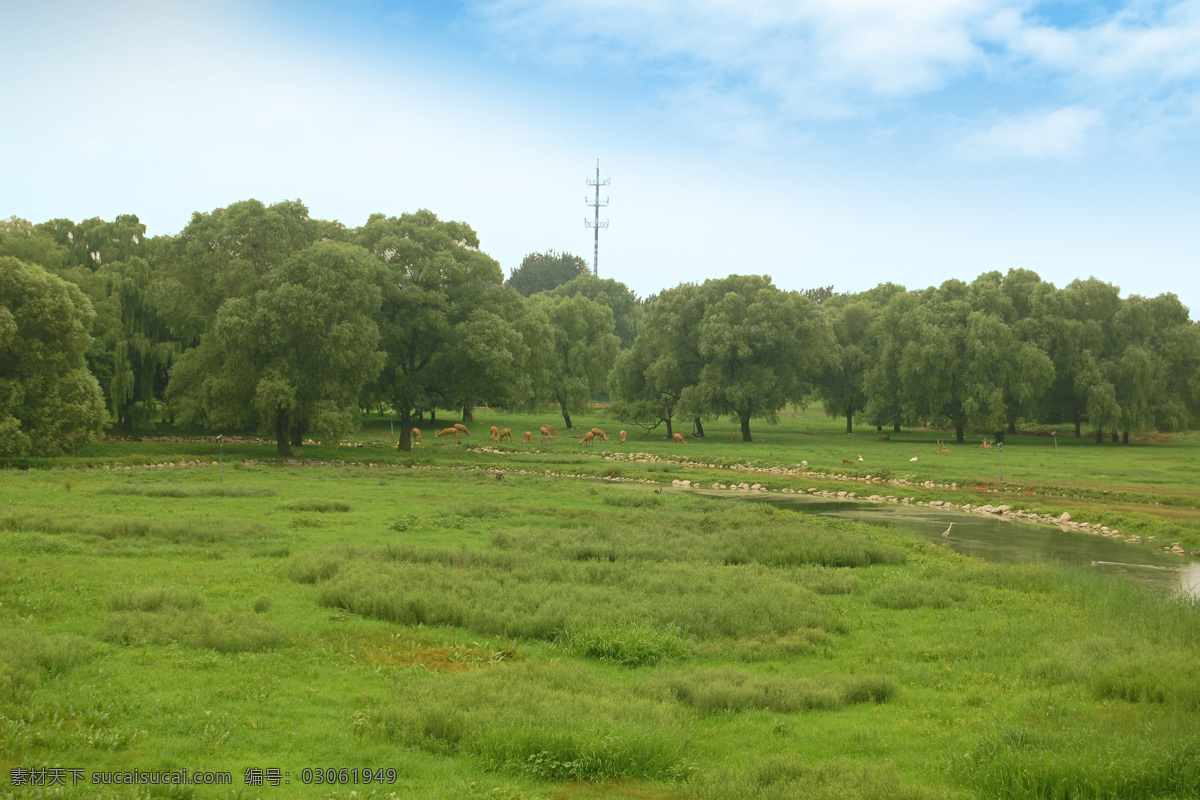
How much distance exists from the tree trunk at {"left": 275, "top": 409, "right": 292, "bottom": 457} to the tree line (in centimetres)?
11

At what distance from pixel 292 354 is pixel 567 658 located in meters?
33.1

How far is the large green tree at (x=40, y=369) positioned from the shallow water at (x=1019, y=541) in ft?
93.0

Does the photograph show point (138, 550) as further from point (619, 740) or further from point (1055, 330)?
point (1055, 330)

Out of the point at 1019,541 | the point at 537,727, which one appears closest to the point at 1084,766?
the point at 537,727

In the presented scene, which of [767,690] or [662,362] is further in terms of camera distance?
[662,362]

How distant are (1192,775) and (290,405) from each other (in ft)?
123

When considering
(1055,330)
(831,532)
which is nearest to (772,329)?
(1055,330)

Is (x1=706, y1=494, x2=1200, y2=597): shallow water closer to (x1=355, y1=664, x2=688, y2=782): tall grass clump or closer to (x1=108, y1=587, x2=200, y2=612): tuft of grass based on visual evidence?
(x1=355, y1=664, x2=688, y2=782): tall grass clump

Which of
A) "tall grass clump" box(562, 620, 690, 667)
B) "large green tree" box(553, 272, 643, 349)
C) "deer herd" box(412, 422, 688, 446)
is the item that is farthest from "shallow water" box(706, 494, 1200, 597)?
"large green tree" box(553, 272, 643, 349)

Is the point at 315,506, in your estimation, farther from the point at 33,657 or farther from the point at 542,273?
the point at 542,273

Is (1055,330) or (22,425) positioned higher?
(1055,330)

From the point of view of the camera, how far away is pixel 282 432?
4269cm

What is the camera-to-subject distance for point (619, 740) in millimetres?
8180

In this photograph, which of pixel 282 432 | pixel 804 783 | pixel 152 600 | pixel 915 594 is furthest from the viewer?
pixel 282 432
